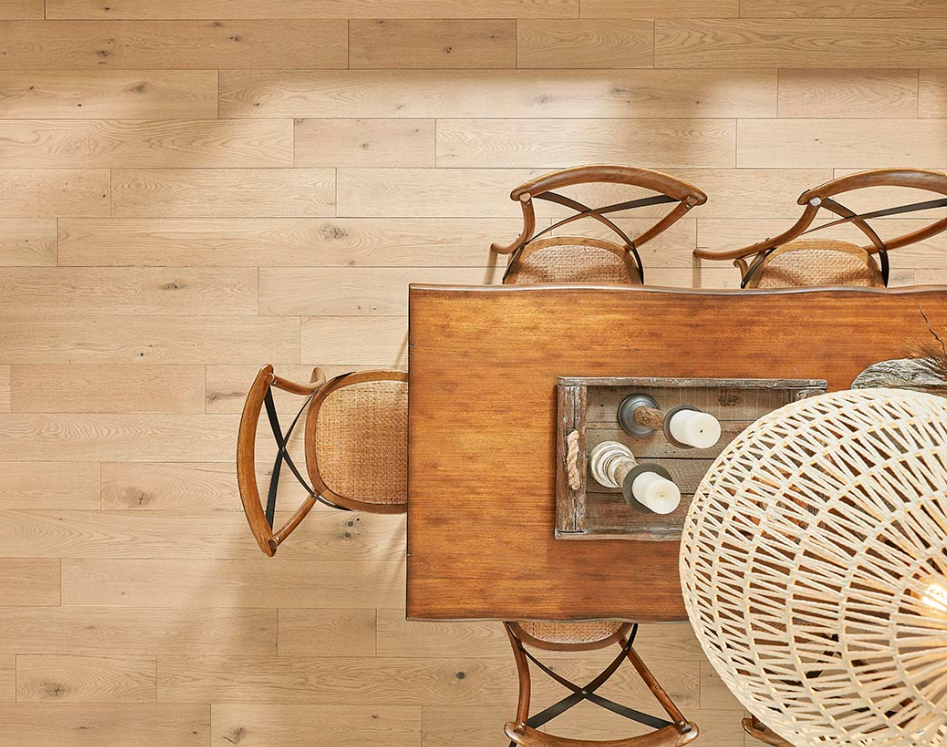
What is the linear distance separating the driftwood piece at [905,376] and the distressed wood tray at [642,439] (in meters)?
0.09

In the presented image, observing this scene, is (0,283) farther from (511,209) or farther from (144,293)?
(511,209)

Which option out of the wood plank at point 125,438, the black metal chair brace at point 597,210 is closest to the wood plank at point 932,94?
the black metal chair brace at point 597,210

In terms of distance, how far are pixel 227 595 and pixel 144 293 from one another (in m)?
1.05

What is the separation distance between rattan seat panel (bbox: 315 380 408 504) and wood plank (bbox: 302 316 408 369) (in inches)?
14.4

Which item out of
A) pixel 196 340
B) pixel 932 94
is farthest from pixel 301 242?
pixel 932 94

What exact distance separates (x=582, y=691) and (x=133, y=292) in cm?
186

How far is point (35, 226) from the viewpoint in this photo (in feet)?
7.06

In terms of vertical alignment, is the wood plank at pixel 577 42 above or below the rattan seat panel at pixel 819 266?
above

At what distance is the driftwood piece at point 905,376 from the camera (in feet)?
4.13

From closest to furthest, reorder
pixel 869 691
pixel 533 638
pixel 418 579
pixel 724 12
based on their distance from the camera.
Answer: pixel 869 691, pixel 418 579, pixel 533 638, pixel 724 12

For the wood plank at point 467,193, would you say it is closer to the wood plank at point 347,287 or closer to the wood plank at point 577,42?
the wood plank at point 347,287

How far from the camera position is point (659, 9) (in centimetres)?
211

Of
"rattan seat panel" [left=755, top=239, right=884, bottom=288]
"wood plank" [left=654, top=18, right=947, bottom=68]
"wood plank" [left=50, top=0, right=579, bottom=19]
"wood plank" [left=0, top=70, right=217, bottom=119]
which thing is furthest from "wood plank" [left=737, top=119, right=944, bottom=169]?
"wood plank" [left=0, top=70, right=217, bottom=119]

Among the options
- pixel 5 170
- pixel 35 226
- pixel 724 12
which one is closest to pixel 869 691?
pixel 724 12
